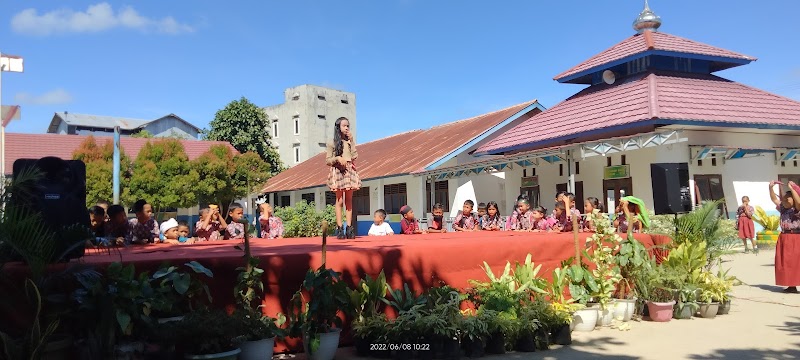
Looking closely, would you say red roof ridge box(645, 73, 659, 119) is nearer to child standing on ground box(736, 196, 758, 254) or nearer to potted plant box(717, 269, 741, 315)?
child standing on ground box(736, 196, 758, 254)

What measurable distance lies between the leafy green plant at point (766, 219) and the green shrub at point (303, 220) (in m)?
11.6

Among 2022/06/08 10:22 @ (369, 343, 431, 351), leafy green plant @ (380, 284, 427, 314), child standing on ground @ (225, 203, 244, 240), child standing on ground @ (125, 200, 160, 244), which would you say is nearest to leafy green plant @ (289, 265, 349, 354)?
2022/06/08 10:22 @ (369, 343, 431, 351)

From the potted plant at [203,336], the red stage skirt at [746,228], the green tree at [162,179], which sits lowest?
the potted plant at [203,336]

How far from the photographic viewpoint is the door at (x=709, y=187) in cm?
1617

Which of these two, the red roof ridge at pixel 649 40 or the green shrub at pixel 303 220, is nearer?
the red roof ridge at pixel 649 40

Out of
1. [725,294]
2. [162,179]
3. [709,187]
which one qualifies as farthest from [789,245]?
[162,179]

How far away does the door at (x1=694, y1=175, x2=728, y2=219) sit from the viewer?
1617 cm

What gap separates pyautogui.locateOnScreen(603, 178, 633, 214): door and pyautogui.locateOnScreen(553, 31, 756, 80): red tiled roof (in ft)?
12.3

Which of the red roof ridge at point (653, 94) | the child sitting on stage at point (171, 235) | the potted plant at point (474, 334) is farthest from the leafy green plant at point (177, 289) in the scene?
the red roof ridge at point (653, 94)

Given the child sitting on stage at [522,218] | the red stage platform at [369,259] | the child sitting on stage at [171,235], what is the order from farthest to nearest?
the child sitting on stage at [522,218]
the child sitting on stage at [171,235]
the red stage platform at [369,259]

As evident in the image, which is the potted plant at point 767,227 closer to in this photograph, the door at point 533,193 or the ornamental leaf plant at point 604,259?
the door at point 533,193

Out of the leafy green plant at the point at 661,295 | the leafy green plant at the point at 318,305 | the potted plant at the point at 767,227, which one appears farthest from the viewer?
the potted plant at the point at 767,227

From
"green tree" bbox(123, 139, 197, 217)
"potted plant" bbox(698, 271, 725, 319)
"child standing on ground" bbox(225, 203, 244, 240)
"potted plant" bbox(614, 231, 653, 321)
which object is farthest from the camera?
"green tree" bbox(123, 139, 197, 217)

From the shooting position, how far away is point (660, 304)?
695cm
